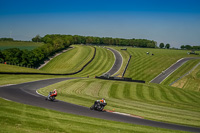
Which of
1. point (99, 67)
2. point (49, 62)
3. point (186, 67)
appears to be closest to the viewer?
point (186, 67)

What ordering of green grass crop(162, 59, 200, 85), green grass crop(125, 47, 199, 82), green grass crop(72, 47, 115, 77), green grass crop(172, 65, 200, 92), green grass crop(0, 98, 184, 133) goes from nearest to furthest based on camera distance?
green grass crop(0, 98, 184, 133), green grass crop(172, 65, 200, 92), green grass crop(162, 59, 200, 85), green grass crop(125, 47, 199, 82), green grass crop(72, 47, 115, 77)

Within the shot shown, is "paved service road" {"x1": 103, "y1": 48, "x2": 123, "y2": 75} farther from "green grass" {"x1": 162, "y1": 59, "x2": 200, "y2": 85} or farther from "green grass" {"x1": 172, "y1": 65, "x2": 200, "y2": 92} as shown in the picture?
"green grass" {"x1": 172, "y1": 65, "x2": 200, "y2": 92}

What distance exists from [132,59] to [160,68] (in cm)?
2249

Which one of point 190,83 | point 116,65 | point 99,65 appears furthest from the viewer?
point 99,65

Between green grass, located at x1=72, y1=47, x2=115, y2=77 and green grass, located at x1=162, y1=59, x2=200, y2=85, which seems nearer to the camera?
green grass, located at x1=162, y1=59, x2=200, y2=85

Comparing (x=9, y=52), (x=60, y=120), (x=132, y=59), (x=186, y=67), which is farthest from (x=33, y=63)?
(x=60, y=120)

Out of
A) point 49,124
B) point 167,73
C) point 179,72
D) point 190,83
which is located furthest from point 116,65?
point 49,124

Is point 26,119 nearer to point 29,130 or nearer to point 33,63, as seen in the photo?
point 29,130

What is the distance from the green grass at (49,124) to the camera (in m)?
13.4

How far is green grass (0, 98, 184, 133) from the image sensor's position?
13406 millimetres

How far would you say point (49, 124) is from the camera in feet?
47.9

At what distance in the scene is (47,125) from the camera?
14.3 meters

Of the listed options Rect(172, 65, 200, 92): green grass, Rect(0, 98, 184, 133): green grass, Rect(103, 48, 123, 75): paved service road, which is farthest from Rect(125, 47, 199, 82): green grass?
Rect(0, 98, 184, 133): green grass

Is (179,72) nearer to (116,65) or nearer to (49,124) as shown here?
(116,65)
